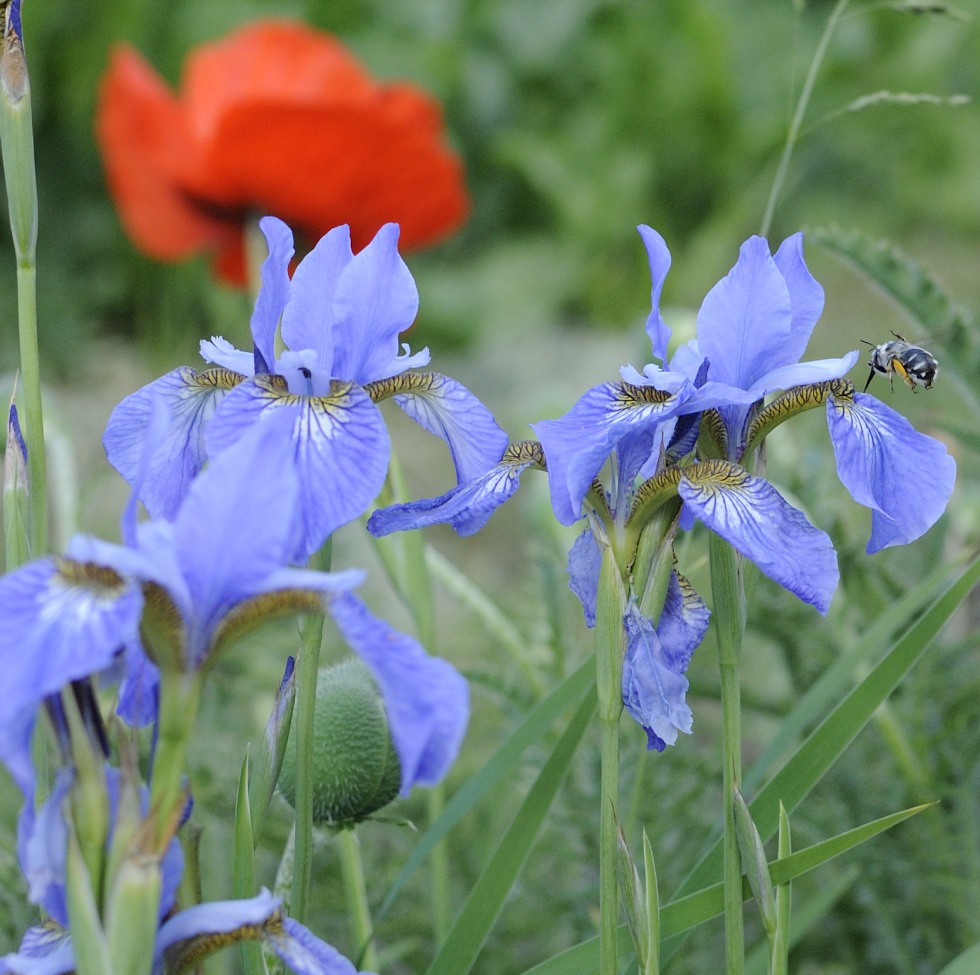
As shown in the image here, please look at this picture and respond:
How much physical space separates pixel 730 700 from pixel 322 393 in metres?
0.16

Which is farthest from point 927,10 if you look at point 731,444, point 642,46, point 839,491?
point 642,46

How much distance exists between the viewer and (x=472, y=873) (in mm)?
836

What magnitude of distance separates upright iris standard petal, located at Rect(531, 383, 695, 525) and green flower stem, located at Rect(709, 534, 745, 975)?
5 cm

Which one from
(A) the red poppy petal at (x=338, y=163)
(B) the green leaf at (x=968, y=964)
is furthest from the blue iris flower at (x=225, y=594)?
(A) the red poppy petal at (x=338, y=163)

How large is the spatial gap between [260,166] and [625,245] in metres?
0.95

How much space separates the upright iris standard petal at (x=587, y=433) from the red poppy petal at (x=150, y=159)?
929 millimetres

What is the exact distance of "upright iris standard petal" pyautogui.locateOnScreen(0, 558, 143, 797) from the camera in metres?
0.29

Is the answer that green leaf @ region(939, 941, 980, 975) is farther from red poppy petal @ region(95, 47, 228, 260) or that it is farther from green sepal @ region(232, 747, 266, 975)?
red poppy petal @ region(95, 47, 228, 260)

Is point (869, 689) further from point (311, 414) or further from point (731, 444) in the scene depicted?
point (311, 414)

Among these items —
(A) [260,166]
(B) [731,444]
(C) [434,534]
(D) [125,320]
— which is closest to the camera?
(B) [731,444]

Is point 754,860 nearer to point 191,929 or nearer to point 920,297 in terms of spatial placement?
point 191,929

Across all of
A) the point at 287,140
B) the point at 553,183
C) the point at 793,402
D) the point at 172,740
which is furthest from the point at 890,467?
the point at 553,183

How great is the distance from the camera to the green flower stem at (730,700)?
41cm

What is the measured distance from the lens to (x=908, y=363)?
0.52 meters
